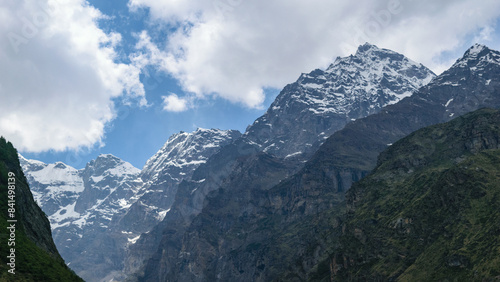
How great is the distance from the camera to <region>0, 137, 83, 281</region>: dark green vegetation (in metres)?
117

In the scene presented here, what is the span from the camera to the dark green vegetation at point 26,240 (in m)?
117

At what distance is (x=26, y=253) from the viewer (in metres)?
127

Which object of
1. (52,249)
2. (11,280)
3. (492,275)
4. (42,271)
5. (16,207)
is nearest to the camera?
(11,280)

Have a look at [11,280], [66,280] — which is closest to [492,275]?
[66,280]

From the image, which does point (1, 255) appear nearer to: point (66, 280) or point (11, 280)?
point (11, 280)

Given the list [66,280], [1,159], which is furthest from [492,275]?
[1,159]

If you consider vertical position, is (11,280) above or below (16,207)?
below

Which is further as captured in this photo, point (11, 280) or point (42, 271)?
point (42, 271)

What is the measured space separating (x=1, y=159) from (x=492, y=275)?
190967 mm

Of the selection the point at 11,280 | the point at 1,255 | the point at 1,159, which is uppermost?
the point at 1,159

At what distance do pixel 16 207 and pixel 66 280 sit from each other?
31.5 m

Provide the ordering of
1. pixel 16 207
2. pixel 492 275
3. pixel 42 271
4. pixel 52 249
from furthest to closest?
pixel 492 275 → pixel 52 249 → pixel 16 207 → pixel 42 271

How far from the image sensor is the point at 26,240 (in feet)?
453

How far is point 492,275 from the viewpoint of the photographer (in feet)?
647
